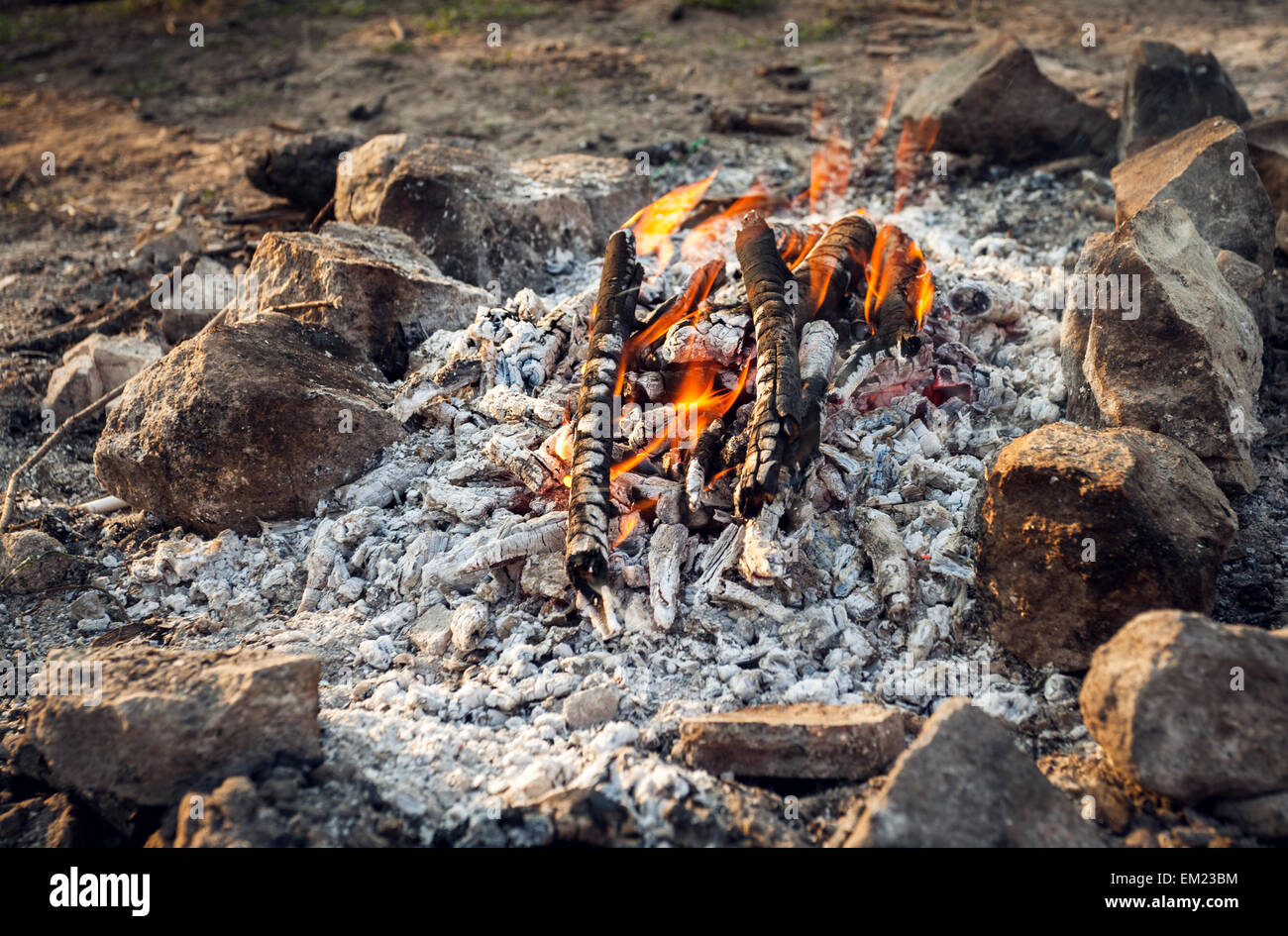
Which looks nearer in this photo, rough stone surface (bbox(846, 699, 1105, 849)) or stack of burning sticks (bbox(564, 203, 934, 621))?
rough stone surface (bbox(846, 699, 1105, 849))

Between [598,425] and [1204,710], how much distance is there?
2.43m

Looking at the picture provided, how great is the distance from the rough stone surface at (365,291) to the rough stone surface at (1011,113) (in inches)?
178

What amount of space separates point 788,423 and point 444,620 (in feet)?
5.54

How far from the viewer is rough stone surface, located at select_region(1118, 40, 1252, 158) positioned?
20.6 feet

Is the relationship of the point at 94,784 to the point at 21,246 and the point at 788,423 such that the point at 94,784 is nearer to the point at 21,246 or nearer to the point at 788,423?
the point at 788,423

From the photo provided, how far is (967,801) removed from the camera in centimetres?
241

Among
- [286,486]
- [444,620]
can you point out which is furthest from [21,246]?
[444,620]

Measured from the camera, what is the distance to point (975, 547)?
3.37m

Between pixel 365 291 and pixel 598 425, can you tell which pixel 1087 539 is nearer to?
pixel 598 425

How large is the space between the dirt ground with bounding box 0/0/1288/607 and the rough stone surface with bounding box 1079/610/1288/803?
597 cm

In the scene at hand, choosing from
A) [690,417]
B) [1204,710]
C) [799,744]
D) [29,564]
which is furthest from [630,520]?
[29,564]

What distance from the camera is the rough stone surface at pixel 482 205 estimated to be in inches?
224

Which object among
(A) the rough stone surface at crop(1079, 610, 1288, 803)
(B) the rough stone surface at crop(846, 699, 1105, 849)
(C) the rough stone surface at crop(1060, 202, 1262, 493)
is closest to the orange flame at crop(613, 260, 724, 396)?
(C) the rough stone surface at crop(1060, 202, 1262, 493)

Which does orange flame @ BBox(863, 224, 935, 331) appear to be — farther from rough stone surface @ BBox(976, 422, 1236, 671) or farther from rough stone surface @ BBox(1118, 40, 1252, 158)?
rough stone surface @ BBox(1118, 40, 1252, 158)
